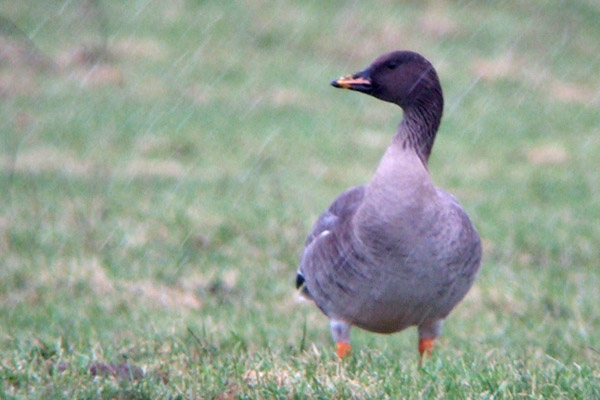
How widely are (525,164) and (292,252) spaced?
473 centimetres

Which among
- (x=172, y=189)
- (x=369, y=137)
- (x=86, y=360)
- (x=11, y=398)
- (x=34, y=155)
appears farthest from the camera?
(x=369, y=137)

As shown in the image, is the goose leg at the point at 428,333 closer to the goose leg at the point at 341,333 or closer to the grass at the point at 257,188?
the grass at the point at 257,188

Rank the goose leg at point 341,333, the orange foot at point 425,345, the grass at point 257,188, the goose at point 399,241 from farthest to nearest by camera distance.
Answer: the orange foot at point 425,345 < the goose leg at point 341,333 < the goose at point 399,241 < the grass at point 257,188

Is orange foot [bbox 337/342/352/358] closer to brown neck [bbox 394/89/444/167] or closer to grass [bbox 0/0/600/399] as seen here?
grass [bbox 0/0/600/399]

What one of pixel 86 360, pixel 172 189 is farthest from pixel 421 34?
pixel 86 360

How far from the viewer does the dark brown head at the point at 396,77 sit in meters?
4.99

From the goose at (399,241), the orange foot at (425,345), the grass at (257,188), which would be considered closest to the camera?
the grass at (257,188)

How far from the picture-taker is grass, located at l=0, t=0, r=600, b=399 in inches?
171

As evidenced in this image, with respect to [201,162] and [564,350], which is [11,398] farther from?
[201,162]

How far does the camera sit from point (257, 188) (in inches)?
402

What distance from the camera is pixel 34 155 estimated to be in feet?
36.4

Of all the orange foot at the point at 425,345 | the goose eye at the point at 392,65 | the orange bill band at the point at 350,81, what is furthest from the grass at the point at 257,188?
the goose eye at the point at 392,65

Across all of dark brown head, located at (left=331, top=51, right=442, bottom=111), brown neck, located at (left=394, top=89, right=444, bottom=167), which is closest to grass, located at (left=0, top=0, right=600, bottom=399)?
brown neck, located at (left=394, top=89, right=444, bottom=167)

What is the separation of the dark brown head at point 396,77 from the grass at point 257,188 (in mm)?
1356
